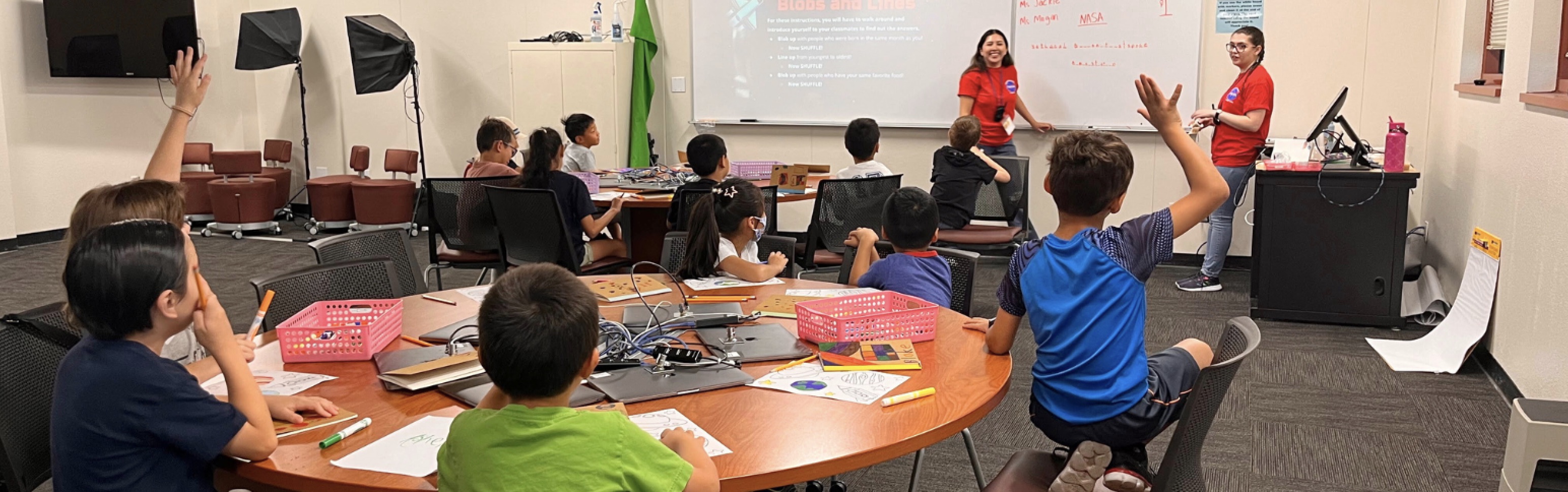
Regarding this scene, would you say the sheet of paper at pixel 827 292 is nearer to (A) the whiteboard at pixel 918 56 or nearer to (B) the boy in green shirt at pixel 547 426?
(B) the boy in green shirt at pixel 547 426

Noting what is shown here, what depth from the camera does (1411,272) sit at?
5.23m

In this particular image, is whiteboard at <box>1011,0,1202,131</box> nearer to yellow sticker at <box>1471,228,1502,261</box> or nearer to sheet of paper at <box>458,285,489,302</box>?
yellow sticker at <box>1471,228,1502,261</box>

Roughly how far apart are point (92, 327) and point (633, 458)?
855mm

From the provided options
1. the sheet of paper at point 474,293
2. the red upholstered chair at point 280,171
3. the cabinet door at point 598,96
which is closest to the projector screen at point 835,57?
the cabinet door at point 598,96

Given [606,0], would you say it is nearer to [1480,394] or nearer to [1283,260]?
[1283,260]

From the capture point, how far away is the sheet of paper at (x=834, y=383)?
1932 millimetres

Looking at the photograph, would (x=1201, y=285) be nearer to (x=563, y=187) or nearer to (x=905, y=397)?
(x=563, y=187)

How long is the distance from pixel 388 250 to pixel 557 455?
229 centimetres

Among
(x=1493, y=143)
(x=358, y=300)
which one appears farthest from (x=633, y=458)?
(x=1493, y=143)

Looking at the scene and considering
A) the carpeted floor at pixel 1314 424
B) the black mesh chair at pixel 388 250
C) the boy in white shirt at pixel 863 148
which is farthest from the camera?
the boy in white shirt at pixel 863 148

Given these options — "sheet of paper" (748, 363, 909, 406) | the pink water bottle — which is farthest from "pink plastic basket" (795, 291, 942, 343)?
the pink water bottle

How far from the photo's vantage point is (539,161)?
173 inches

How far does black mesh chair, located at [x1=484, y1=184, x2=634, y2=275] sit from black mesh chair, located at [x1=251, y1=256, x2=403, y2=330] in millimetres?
1201

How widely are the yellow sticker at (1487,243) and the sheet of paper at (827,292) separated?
9.23ft
